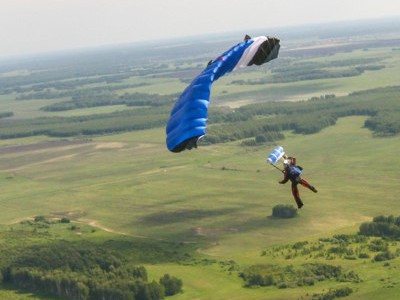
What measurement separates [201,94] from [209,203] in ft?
286

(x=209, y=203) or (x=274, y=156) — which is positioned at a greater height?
(x=274, y=156)

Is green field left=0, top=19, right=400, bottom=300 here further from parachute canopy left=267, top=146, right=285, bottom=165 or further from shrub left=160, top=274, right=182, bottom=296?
parachute canopy left=267, top=146, right=285, bottom=165

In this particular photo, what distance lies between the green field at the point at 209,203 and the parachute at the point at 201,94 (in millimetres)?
44128

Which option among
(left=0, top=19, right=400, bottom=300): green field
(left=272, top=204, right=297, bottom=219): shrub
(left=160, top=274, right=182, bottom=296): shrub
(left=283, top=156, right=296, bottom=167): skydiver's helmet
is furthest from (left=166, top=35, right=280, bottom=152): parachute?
(left=272, top=204, right=297, bottom=219): shrub

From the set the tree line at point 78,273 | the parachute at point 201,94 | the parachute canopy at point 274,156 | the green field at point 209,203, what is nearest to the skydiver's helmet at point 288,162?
the parachute canopy at point 274,156

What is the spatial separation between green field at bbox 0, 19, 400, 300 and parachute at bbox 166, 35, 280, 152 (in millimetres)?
44128

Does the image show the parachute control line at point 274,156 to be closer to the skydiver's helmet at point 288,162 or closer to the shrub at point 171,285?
the skydiver's helmet at point 288,162

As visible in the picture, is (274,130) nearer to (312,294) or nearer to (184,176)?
(184,176)

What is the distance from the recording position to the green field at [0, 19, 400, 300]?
78.9m

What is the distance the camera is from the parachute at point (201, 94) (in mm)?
25578

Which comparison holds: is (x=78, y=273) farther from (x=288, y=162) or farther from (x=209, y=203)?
(x=288, y=162)

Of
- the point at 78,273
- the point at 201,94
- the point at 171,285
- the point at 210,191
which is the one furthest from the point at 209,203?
the point at 201,94

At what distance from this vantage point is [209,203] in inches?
4454

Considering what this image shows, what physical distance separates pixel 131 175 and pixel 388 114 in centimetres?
6955
